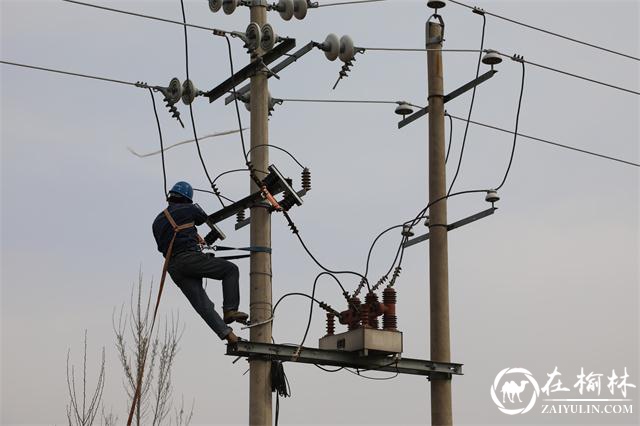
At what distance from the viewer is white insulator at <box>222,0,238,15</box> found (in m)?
12.4

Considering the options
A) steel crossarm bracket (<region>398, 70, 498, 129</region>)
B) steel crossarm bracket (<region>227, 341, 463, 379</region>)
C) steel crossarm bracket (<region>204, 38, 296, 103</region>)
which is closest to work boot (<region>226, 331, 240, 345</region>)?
steel crossarm bracket (<region>227, 341, 463, 379</region>)

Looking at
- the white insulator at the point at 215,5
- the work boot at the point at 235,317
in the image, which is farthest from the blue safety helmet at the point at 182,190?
the white insulator at the point at 215,5

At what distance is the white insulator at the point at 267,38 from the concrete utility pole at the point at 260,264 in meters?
0.27

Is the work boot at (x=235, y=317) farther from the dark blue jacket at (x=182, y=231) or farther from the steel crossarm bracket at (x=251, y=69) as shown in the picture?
the steel crossarm bracket at (x=251, y=69)

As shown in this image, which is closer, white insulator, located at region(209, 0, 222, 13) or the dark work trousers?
the dark work trousers

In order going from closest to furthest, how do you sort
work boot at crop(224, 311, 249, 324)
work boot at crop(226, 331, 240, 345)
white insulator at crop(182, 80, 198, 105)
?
1. work boot at crop(226, 331, 240, 345)
2. work boot at crop(224, 311, 249, 324)
3. white insulator at crop(182, 80, 198, 105)

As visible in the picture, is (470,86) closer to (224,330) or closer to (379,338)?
(379,338)

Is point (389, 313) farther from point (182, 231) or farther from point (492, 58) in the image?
point (492, 58)

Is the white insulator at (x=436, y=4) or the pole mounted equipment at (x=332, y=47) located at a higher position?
the white insulator at (x=436, y=4)

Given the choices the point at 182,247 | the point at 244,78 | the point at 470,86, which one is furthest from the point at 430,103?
the point at 182,247

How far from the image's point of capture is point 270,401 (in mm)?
11414

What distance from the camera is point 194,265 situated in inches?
468

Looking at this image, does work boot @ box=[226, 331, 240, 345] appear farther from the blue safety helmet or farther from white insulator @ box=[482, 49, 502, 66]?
white insulator @ box=[482, 49, 502, 66]

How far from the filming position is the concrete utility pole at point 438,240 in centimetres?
1327
